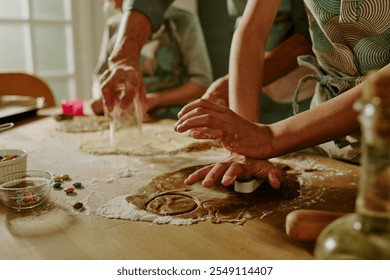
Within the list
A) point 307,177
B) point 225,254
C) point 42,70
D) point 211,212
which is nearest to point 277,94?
point 307,177

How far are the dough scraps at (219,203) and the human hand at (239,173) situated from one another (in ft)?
0.05

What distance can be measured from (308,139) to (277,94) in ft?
2.54

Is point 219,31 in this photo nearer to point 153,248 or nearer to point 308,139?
point 308,139

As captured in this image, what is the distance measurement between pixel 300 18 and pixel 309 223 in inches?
44.2

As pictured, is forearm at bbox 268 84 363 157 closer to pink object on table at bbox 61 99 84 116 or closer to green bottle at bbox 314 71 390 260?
green bottle at bbox 314 71 390 260

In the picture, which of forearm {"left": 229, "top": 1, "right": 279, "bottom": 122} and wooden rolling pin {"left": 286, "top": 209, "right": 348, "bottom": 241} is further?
forearm {"left": 229, "top": 1, "right": 279, "bottom": 122}

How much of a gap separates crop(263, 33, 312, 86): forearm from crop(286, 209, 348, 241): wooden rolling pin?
3.08 ft

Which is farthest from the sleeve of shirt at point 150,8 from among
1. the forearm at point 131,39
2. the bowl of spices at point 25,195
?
the bowl of spices at point 25,195

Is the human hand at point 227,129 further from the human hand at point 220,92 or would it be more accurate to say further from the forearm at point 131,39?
the forearm at point 131,39

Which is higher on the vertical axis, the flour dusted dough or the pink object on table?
the pink object on table

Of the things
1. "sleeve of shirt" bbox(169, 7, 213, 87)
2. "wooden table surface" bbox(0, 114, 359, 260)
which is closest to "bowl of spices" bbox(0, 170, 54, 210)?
"wooden table surface" bbox(0, 114, 359, 260)

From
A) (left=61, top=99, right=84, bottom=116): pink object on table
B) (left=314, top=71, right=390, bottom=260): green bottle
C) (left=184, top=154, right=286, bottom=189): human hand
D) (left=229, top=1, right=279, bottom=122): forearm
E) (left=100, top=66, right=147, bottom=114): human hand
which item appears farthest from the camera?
(left=61, top=99, right=84, bottom=116): pink object on table

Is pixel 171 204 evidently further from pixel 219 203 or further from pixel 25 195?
pixel 25 195

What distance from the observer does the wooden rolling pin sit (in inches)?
22.3
